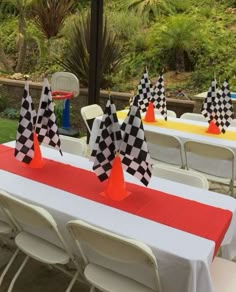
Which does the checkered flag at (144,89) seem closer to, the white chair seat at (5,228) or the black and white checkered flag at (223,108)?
the black and white checkered flag at (223,108)

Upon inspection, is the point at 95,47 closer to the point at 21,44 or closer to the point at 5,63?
the point at 21,44

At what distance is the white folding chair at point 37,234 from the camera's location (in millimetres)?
1897

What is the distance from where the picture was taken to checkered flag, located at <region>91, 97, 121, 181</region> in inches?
81.6

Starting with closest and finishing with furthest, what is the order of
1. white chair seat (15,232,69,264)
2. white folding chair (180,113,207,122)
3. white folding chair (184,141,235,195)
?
white chair seat (15,232,69,264) → white folding chair (184,141,235,195) → white folding chair (180,113,207,122)

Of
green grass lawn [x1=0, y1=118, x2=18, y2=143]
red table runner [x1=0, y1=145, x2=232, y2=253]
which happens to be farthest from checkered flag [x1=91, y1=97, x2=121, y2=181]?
green grass lawn [x1=0, y1=118, x2=18, y2=143]

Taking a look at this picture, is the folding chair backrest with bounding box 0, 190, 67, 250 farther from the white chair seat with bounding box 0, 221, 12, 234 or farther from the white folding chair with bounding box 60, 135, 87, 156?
the white folding chair with bounding box 60, 135, 87, 156

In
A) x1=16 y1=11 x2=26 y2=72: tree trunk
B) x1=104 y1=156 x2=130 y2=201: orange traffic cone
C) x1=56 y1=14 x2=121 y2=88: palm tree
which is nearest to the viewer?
x1=104 y1=156 x2=130 y2=201: orange traffic cone

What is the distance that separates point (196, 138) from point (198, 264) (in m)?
1.97

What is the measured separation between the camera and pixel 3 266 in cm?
262

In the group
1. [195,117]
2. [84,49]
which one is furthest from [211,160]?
[84,49]

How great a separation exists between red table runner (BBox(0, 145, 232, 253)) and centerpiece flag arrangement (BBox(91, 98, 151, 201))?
0.09 m

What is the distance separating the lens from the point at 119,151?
2.14 metres

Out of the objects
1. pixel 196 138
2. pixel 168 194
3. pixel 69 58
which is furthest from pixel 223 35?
pixel 168 194

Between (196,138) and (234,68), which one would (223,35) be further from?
(196,138)
